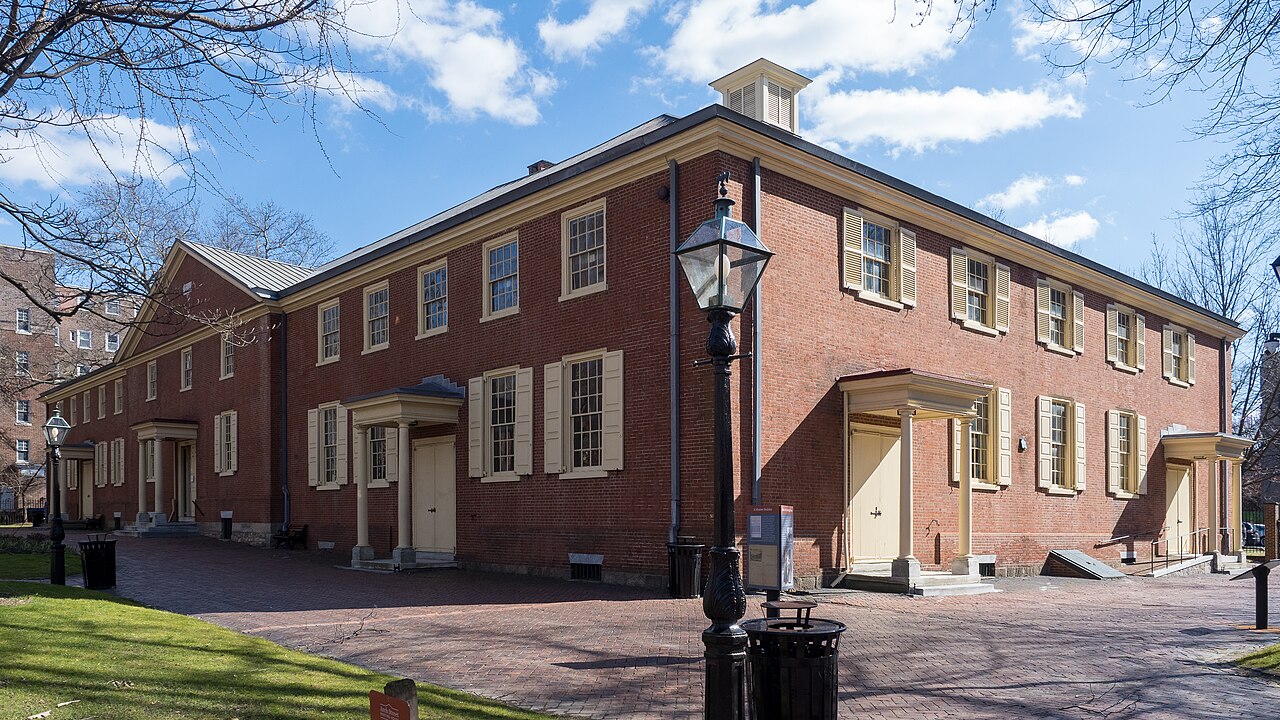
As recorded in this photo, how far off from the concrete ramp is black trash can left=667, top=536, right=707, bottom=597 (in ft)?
34.2

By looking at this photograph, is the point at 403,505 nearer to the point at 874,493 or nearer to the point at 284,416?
the point at 284,416

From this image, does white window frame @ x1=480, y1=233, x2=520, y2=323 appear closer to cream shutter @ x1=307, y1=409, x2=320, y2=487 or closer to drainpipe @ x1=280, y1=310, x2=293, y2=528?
cream shutter @ x1=307, y1=409, x2=320, y2=487

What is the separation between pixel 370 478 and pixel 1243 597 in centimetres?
1735

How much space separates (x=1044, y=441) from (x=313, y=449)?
672 inches

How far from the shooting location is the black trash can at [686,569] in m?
14.7

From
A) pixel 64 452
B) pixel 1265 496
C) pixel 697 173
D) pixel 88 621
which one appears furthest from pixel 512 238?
pixel 1265 496

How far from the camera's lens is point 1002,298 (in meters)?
21.2

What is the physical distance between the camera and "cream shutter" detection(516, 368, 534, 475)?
18.6 m

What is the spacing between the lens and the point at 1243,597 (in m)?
17.7

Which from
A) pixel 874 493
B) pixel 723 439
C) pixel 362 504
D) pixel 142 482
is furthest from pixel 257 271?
pixel 723 439

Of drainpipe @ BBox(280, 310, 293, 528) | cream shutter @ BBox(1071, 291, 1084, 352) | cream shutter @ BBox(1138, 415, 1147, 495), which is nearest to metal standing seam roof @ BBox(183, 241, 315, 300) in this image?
drainpipe @ BBox(280, 310, 293, 528)

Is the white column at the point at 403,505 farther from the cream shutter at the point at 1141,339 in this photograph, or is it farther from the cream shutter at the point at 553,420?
the cream shutter at the point at 1141,339

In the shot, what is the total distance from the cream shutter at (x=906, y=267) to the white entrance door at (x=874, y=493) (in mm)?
2452

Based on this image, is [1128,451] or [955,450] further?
[1128,451]
